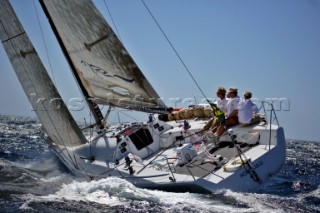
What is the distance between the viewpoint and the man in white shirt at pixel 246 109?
39.6ft

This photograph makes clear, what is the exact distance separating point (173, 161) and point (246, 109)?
2.89m

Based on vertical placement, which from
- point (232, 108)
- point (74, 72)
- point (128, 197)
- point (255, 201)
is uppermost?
point (74, 72)

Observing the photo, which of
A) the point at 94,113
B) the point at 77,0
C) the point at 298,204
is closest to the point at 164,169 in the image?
the point at 298,204

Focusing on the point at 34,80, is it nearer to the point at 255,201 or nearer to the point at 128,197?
the point at 128,197

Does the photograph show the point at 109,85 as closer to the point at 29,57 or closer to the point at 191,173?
the point at 29,57

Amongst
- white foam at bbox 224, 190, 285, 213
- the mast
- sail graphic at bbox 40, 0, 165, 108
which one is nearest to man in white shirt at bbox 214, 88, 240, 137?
sail graphic at bbox 40, 0, 165, 108

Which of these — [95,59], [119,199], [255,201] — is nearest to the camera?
[255,201]

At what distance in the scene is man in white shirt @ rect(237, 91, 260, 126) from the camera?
12.1m

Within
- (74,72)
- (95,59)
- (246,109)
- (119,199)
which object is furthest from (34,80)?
(246,109)

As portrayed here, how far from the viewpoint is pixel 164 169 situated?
34.1 ft

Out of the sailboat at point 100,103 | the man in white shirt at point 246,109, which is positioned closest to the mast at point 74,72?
the sailboat at point 100,103

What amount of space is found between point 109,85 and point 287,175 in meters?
7.90

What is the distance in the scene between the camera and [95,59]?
12.9 meters

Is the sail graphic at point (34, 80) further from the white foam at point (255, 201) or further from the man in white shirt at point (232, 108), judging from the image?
the white foam at point (255, 201)
